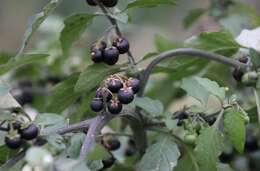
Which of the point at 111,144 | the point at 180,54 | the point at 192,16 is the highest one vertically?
the point at 180,54

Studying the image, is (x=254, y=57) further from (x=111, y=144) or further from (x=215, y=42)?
(x=111, y=144)

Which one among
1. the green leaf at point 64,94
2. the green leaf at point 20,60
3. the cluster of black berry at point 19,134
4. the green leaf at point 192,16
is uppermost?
the green leaf at point 20,60

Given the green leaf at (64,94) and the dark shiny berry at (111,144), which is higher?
the green leaf at (64,94)

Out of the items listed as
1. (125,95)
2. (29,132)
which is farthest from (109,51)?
Answer: (29,132)

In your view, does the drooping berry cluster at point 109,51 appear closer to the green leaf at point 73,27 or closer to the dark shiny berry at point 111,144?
the green leaf at point 73,27

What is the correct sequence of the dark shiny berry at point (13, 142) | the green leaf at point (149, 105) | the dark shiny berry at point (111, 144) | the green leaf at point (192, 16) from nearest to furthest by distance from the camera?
the dark shiny berry at point (13, 142) → the green leaf at point (149, 105) → the dark shiny berry at point (111, 144) → the green leaf at point (192, 16)

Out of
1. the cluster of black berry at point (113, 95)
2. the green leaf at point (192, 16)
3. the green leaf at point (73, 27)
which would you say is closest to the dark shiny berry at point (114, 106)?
the cluster of black berry at point (113, 95)
